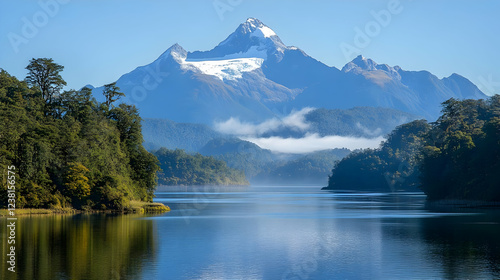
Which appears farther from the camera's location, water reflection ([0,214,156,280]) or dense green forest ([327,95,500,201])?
dense green forest ([327,95,500,201])

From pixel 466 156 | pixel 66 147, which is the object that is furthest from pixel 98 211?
pixel 466 156

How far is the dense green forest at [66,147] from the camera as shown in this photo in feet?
356

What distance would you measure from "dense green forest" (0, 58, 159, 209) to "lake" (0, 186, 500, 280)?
12464mm

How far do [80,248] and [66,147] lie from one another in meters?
60.2

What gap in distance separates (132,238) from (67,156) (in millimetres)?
50544

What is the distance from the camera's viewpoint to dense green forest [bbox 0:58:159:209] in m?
108

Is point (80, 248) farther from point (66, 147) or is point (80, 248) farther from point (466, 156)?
point (466, 156)

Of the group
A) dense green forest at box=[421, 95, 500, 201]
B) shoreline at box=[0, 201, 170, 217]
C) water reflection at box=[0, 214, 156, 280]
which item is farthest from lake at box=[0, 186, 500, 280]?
dense green forest at box=[421, 95, 500, 201]

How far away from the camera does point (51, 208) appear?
365 ft

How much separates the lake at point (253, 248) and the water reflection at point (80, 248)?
9 centimetres

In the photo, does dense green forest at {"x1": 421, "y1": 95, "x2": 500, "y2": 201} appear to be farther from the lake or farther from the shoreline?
the shoreline

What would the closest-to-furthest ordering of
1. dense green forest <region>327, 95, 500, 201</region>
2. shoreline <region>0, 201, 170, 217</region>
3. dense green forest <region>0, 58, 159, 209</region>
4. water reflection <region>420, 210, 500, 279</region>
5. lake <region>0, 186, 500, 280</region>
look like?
lake <region>0, 186, 500, 280</region>
water reflection <region>420, 210, 500, 279</region>
shoreline <region>0, 201, 170, 217</region>
dense green forest <region>0, 58, 159, 209</region>
dense green forest <region>327, 95, 500, 201</region>

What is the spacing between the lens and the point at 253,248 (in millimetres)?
67188

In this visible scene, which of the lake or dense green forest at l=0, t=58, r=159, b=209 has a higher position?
dense green forest at l=0, t=58, r=159, b=209
